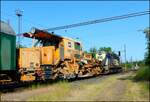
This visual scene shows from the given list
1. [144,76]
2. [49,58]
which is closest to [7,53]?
[49,58]

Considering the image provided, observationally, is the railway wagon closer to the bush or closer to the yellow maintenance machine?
the yellow maintenance machine

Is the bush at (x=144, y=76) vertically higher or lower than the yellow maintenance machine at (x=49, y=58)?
lower

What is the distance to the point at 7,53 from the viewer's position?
18.7 metres

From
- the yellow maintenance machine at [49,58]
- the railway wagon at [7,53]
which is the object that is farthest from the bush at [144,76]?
the railway wagon at [7,53]

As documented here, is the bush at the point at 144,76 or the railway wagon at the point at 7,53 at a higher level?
the railway wagon at the point at 7,53

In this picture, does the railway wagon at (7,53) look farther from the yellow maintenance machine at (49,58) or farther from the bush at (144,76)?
the bush at (144,76)

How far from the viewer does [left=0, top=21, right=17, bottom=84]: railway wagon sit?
18078 millimetres

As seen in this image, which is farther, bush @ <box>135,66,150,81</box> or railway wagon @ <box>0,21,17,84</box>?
bush @ <box>135,66,150,81</box>

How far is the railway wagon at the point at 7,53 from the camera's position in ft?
59.3

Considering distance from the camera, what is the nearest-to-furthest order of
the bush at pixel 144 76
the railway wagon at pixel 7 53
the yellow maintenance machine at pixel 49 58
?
the railway wagon at pixel 7 53
the bush at pixel 144 76
the yellow maintenance machine at pixel 49 58

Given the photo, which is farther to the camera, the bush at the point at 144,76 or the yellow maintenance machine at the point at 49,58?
the yellow maintenance machine at the point at 49,58

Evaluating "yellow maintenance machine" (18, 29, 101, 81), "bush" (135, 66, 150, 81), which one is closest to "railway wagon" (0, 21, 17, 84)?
"yellow maintenance machine" (18, 29, 101, 81)

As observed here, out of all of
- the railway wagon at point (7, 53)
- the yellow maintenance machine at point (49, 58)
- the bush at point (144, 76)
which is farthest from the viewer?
the yellow maintenance machine at point (49, 58)

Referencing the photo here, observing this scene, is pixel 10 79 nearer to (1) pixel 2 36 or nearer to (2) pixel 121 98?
(1) pixel 2 36
